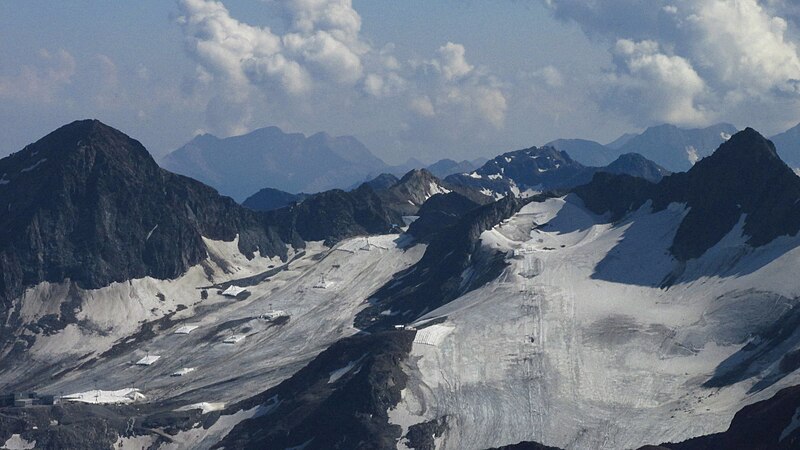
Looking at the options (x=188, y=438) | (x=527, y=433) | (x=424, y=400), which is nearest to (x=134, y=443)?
(x=188, y=438)

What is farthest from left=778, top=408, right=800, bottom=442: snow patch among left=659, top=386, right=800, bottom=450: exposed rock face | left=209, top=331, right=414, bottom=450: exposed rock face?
left=209, top=331, right=414, bottom=450: exposed rock face

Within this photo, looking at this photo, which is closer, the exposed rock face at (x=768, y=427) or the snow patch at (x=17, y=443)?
the exposed rock face at (x=768, y=427)

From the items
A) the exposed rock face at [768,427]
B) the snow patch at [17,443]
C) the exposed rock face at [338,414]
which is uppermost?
the snow patch at [17,443]

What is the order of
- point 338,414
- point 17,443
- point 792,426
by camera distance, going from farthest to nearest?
point 17,443
point 338,414
point 792,426

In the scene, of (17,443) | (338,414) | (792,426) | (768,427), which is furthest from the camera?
Result: (17,443)

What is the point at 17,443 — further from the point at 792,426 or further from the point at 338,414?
the point at 792,426

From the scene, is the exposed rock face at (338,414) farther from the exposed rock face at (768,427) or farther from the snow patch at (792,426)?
the snow patch at (792,426)

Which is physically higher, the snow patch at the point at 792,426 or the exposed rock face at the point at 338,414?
the exposed rock face at the point at 338,414

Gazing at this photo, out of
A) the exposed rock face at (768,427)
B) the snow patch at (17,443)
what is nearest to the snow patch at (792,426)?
the exposed rock face at (768,427)

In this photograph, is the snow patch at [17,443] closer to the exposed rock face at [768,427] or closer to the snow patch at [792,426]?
the exposed rock face at [768,427]

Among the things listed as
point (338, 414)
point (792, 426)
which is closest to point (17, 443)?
point (338, 414)

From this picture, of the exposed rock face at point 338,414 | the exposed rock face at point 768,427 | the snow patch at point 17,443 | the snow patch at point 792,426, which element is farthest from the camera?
the snow patch at point 17,443

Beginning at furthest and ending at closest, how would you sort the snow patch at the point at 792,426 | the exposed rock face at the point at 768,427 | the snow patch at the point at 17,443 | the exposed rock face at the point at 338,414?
the snow patch at the point at 17,443
the exposed rock face at the point at 338,414
the exposed rock face at the point at 768,427
the snow patch at the point at 792,426
